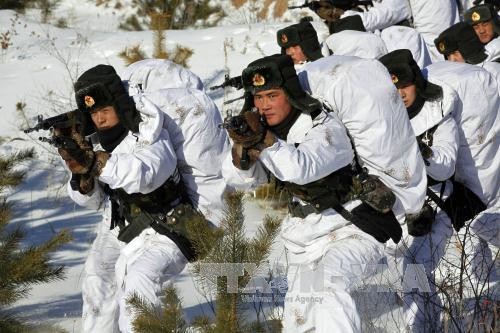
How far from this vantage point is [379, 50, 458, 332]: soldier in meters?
5.81

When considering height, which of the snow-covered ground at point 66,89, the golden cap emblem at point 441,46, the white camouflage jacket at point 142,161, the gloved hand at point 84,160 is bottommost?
the snow-covered ground at point 66,89

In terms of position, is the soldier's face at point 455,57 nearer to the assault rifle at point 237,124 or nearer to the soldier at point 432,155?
the soldier at point 432,155

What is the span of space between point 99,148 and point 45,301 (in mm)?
1823

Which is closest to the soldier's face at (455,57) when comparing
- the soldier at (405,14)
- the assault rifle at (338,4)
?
the soldier at (405,14)

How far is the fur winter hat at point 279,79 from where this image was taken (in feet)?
16.6

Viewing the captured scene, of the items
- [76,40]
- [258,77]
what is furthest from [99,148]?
[76,40]

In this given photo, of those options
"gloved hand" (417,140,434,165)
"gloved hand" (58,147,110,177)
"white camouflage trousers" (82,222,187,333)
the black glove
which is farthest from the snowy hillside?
"gloved hand" (417,140,434,165)

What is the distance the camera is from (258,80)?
16.8ft

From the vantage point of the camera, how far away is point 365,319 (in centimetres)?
588

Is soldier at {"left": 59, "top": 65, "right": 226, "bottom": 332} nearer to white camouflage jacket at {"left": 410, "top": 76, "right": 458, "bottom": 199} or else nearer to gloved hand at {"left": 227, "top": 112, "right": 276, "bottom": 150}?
gloved hand at {"left": 227, "top": 112, "right": 276, "bottom": 150}

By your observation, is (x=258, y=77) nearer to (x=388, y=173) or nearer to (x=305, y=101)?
(x=305, y=101)

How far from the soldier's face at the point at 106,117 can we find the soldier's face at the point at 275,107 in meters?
0.97

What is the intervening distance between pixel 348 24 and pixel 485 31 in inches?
46.1

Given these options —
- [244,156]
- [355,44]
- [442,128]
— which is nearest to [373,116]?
[244,156]
